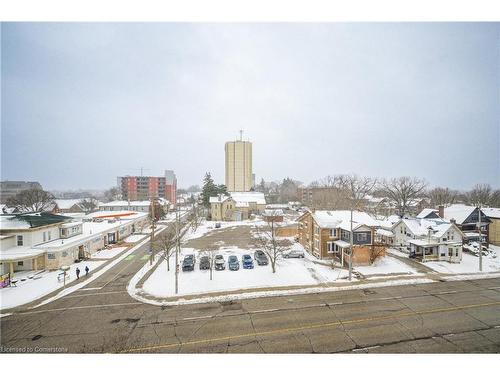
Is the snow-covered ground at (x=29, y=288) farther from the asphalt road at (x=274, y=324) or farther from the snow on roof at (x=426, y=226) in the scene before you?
the snow on roof at (x=426, y=226)

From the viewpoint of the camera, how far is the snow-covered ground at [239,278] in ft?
68.1

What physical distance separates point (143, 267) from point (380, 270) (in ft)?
90.2

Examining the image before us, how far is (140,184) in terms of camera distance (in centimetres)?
11712

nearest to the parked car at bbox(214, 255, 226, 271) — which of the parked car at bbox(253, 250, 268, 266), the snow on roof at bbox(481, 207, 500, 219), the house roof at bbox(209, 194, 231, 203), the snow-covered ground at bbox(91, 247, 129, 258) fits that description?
the parked car at bbox(253, 250, 268, 266)

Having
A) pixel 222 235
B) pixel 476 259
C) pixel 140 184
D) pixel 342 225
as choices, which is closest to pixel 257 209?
pixel 222 235

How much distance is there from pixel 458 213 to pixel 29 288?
195ft

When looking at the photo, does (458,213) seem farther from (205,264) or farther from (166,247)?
(166,247)

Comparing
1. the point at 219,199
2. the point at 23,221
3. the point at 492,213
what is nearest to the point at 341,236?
the point at 492,213

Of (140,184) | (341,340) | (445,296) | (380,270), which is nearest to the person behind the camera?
(341,340)

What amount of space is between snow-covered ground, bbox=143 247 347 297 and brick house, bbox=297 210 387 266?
3345 millimetres

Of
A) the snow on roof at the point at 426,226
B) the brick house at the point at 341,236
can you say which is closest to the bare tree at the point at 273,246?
the brick house at the point at 341,236

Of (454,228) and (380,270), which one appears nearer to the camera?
(380,270)

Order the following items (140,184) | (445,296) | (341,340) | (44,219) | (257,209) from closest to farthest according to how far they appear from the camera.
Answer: (341,340)
(445,296)
(44,219)
(257,209)
(140,184)

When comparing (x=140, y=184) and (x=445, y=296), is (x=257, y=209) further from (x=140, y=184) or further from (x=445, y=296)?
(x=140, y=184)
